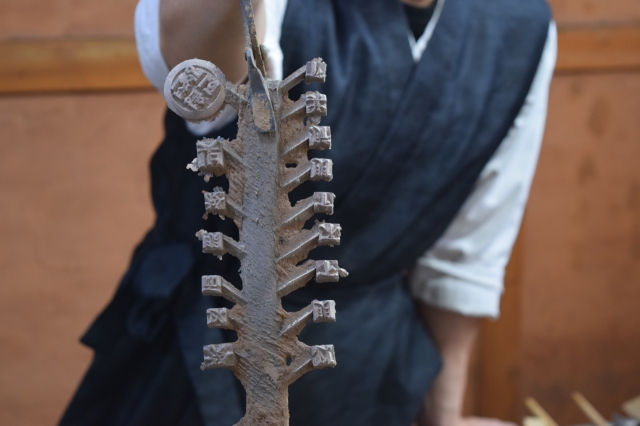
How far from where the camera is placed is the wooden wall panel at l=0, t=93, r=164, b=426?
4.36ft

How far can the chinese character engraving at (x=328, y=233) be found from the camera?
0.34 m

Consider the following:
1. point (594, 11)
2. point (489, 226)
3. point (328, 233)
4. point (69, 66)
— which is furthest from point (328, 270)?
point (594, 11)

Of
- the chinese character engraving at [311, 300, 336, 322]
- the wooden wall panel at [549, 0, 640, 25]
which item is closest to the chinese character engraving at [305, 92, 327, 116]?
the chinese character engraving at [311, 300, 336, 322]

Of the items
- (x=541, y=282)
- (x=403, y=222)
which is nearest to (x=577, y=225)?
(x=541, y=282)

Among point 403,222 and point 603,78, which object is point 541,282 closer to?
point 603,78

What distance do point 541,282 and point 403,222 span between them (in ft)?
3.55

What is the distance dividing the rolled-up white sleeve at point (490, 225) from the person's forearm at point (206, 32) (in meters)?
0.37

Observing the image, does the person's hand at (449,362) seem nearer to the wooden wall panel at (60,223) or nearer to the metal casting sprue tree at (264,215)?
the metal casting sprue tree at (264,215)

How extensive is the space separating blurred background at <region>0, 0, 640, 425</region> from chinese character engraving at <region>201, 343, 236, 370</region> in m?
1.06

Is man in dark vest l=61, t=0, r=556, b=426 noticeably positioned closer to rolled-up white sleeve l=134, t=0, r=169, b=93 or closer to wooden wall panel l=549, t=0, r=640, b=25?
rolled-up white sleeve l=134, t=0, r=169, b=93

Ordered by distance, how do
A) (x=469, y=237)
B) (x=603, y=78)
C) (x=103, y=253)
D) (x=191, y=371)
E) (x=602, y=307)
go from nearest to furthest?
(x=191, y=371) < (x=469, y=237) < (x=103, y=253) < (x=603, y=78) < (x=602, y=307)

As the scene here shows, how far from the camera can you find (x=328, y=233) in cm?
34

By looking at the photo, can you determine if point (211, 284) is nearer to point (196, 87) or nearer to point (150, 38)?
point (196, 87)

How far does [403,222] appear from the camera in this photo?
670 millimetres
